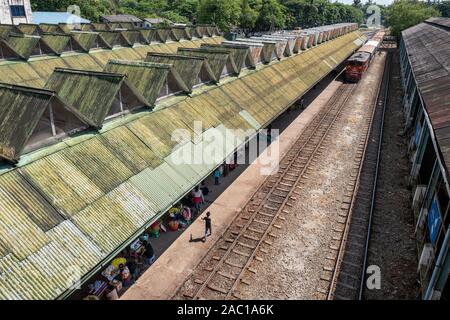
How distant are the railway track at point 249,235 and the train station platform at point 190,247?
1.30 feet

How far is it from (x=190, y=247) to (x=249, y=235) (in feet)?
10.3

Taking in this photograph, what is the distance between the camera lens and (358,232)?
18375 mm

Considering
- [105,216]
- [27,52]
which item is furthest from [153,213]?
Answer: [27,52]

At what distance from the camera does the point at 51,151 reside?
1365 cm

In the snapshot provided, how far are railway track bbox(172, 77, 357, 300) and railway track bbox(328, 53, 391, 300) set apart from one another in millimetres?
3403

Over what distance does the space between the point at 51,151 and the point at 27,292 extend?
601 cm

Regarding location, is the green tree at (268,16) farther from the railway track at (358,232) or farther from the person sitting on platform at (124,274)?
the person sitting on platform at (124,274)

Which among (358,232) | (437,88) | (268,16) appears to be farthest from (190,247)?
(268,16)

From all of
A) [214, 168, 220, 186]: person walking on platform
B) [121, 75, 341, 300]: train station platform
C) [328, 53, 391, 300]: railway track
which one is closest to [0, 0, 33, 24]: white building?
[121, 75, 341, 300]: train station platform

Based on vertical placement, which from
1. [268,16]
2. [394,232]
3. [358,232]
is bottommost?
[358,232]

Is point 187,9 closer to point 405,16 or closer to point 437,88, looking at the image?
point 405,16

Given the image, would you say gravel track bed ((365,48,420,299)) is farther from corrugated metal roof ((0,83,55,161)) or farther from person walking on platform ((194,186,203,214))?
corrugated metal roof ((0,83,55,161))

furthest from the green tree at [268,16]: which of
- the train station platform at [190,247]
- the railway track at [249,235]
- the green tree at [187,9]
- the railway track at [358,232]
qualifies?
the train station platform at [190,247]

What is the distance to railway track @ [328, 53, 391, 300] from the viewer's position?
14836 mm
